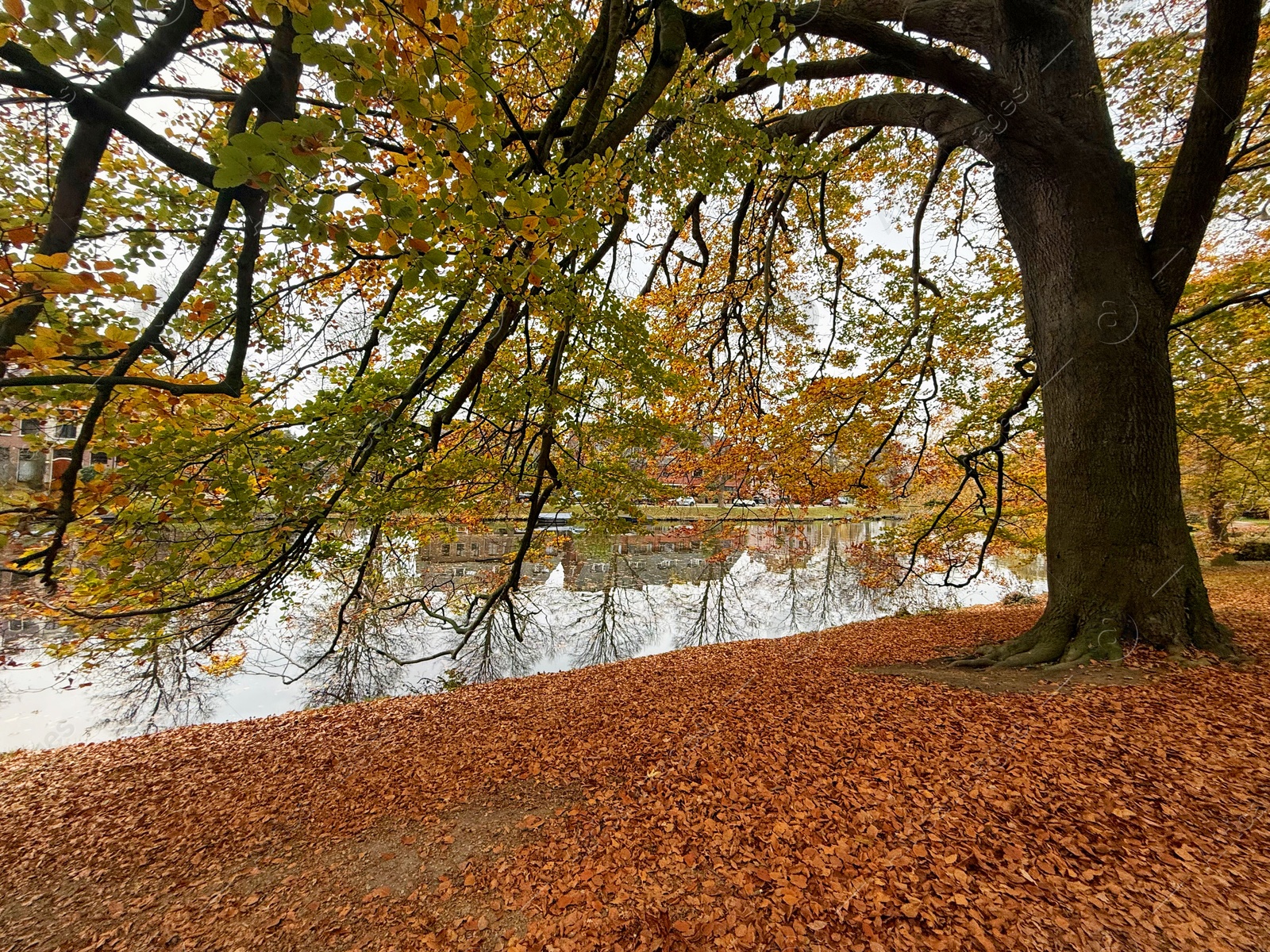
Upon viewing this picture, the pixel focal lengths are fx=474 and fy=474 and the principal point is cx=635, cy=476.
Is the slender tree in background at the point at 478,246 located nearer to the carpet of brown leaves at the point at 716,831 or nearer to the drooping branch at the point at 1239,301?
the drooping branch at the point at 1239,301

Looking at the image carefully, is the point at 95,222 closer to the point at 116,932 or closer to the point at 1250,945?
the point at 116,932

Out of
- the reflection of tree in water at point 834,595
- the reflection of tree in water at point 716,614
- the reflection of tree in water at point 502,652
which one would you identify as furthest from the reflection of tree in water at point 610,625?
the reflection of tree in water at point 834,595

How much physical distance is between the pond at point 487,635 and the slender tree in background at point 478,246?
Result: 4.12 feet

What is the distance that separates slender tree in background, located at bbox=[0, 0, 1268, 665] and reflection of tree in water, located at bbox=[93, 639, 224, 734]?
4149 millimetres

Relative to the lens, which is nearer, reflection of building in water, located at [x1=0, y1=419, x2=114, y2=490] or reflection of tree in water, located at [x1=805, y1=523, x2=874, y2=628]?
reflection of building in water, located at [x1=0, y1=419, x2=114, y2=490]

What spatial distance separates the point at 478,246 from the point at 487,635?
22.0 ft

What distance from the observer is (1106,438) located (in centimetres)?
341

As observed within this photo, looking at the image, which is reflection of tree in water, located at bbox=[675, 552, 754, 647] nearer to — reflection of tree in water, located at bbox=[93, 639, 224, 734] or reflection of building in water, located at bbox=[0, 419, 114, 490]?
reflection of building in water, located at bbox=[0, 419, 114, 490]

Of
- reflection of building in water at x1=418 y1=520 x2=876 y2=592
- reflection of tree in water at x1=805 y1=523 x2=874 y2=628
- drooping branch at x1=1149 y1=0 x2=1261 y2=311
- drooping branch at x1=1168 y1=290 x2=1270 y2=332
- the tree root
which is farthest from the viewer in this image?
reflection of building in water at x1=418 y1=520 x2=876 y2=592

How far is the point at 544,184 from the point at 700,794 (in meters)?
3.18

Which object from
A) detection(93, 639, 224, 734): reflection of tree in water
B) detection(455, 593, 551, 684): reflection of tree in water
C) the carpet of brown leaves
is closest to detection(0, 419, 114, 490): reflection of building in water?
the carpet of brown leaves

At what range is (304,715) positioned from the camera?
17.3ft

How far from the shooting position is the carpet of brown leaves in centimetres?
164

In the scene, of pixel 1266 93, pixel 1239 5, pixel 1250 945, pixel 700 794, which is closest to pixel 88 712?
pixel 700 794
